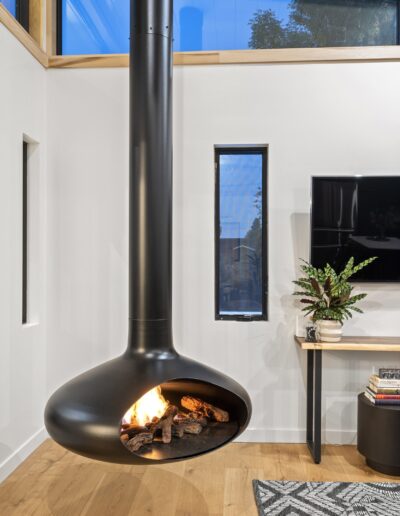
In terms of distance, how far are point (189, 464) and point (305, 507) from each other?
77cm

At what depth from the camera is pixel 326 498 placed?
240 cm

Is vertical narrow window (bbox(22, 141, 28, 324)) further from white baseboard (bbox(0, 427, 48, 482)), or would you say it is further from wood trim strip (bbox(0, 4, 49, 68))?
white baseboard (bbox(0, 427, 48, 482))

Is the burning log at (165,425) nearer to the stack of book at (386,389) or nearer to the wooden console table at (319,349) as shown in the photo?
the wooden console table at (319,349)

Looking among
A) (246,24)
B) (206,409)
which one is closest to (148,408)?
(206,409)

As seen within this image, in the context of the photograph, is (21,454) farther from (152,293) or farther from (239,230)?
(239,230)

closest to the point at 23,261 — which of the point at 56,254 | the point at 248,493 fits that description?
the point at 56,254

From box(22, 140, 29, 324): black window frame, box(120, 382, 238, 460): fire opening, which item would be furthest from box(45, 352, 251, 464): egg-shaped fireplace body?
box(22, 140, 29, 324): black window frame

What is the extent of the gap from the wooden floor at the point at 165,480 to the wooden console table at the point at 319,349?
0.12 m

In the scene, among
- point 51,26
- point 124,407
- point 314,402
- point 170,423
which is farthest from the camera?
point 51,26

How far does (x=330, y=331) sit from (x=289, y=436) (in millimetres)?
844

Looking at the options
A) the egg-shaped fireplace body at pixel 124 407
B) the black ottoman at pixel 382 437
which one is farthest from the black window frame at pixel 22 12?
the black ottoman at pixel 382 437

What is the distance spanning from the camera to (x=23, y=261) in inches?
124

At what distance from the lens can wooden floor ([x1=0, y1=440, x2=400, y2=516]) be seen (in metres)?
2.29

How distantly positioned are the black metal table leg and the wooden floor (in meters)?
0.09
